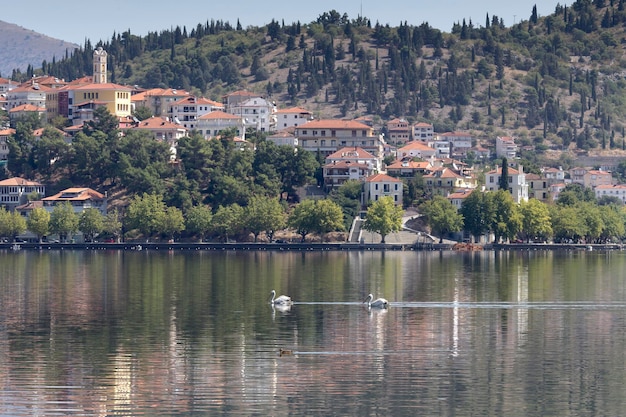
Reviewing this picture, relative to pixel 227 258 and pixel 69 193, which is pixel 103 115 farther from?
pixel 227 258

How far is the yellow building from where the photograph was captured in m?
175

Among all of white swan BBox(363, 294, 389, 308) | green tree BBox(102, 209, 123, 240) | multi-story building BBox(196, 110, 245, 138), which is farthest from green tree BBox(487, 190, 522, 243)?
white swan BBox(363, 294, 389, 308)

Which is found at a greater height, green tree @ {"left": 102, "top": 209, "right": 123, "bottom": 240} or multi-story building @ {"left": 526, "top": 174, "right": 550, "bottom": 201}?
multi-story building @ {"left": 526, "top": 174, "right": 550, "bottom": 201}

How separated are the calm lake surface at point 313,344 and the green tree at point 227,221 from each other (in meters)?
44.5

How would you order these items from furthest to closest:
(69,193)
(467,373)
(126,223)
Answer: (69,193), (126,223), (467,373)

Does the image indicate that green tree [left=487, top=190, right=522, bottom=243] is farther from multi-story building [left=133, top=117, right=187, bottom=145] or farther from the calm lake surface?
multi-story building [left=133, top=117, right=187, bottom=145]

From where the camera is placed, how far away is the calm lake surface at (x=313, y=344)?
40.5m

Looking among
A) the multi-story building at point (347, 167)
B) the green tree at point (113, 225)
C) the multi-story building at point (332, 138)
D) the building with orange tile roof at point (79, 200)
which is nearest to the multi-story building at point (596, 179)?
the multi-story building at point (332, 138)

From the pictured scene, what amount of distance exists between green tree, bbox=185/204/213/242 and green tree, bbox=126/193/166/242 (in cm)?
290

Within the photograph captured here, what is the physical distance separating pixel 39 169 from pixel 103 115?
406 inches

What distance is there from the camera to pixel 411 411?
128 ft

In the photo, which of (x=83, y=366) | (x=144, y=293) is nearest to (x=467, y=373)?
(x=83, y=366)

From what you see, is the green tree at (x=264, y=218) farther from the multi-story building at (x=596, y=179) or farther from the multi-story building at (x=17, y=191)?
the multi-story building at (x=596, y=179)

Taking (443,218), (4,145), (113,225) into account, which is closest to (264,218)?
(113,225)
